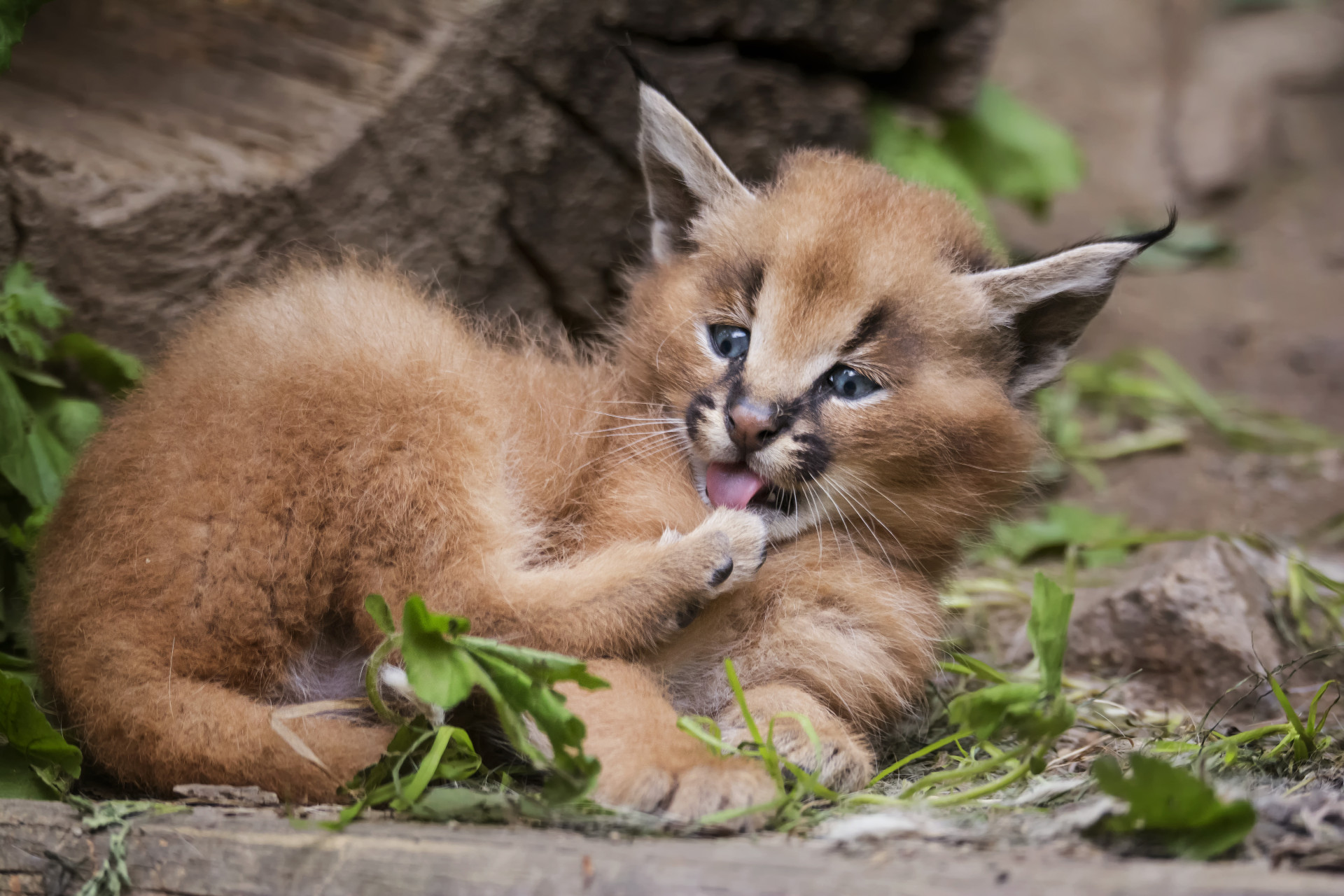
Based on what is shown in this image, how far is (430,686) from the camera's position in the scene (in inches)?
85.9

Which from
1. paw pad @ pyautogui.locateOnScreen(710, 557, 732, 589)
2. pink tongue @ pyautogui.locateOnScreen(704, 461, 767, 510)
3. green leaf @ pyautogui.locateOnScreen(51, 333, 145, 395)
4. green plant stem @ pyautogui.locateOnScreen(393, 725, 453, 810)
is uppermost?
green leaf @ pyautogui.locateOnScreen(51, 333, 145, 395)

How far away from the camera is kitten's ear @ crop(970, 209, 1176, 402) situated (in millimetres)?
2809

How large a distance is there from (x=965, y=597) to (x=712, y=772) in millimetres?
2221

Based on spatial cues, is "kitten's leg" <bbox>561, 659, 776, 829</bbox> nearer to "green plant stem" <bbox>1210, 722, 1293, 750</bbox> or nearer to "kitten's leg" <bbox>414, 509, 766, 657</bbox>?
"kitten's leg" <bbox>414, 509, 766, 657</bbox>

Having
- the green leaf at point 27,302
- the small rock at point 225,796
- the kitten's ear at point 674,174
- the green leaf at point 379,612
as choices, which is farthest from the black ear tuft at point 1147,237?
the green leaf at point 27,302

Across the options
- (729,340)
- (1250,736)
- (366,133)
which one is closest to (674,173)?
(729,340)

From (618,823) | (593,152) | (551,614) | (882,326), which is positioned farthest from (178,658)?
(593,152)

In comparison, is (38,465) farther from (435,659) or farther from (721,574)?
(721,574)

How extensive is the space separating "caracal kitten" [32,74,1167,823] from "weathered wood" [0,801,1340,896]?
0.20m

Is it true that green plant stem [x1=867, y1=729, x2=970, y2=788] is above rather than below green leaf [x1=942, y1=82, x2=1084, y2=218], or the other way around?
below

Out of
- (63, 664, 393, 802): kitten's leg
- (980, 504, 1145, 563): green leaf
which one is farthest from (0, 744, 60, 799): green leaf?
(980, 504, 1145, 563): green leaf

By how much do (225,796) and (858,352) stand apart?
1738 millimetres

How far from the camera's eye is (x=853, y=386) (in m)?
2.78

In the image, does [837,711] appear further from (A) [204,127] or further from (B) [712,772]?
(A) [204,127]
